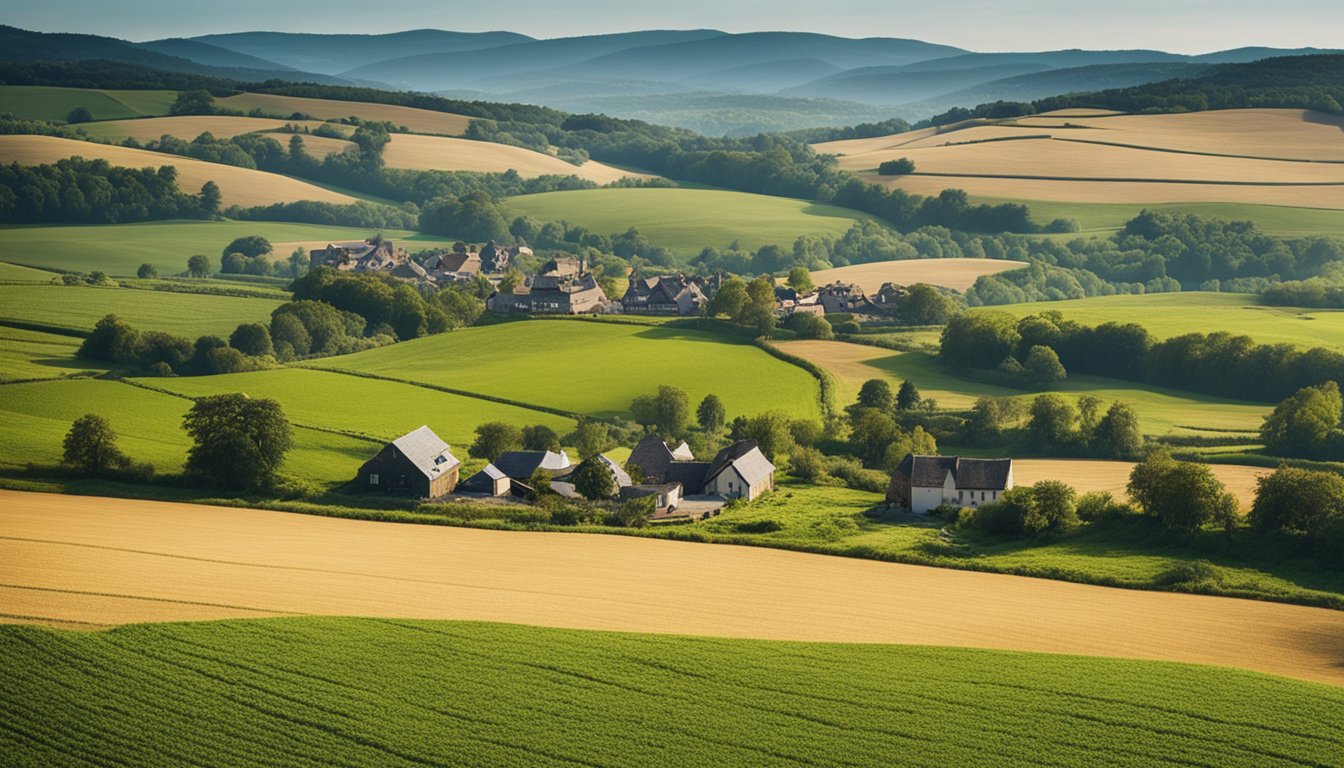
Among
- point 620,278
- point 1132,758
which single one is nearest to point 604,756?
point 1132,758

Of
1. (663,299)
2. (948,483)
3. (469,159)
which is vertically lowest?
(663,299)

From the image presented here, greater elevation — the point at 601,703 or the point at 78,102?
the point at 78,102

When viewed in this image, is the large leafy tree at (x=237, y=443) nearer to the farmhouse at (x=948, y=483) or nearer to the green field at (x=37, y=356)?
the green field at (x=37, y=356)

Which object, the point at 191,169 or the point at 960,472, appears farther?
the point at 191,169

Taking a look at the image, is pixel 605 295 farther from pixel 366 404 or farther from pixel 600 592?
pixel 600 592

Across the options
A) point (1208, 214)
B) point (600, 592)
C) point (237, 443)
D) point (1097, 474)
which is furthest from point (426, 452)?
point (1208, 214)

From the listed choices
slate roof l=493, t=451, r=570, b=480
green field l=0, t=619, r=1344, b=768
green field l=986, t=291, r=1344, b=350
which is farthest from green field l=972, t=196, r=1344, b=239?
green field l=0, t=619, r=1344, b=768

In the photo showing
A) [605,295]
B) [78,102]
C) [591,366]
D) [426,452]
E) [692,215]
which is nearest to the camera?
[426,452]

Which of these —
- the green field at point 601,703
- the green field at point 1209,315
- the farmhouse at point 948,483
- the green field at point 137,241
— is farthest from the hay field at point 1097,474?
the green field at point 137,241

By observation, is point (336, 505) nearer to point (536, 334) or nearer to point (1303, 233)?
point (536, 334)
